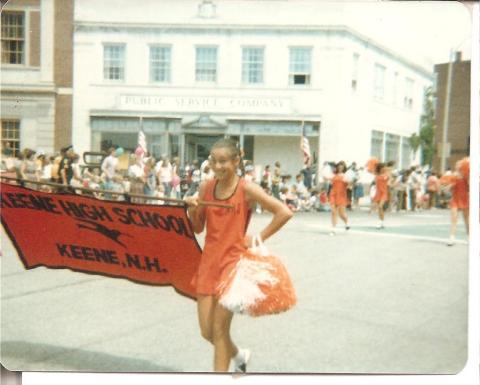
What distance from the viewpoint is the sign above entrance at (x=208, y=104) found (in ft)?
10.7

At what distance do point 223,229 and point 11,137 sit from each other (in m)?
1.08

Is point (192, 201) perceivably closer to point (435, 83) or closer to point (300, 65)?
point (300, 65)

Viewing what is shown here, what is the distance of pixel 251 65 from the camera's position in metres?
3.29

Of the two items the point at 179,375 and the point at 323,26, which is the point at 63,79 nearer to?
the point at 323,26

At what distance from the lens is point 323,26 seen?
10.6 ft

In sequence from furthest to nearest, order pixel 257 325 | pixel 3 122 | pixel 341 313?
pixel 341 313, pixel 257 325, pixel 3 122

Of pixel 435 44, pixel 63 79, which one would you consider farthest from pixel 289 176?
pixel 63 79

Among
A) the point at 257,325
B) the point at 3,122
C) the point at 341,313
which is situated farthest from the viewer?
the point at 341,313

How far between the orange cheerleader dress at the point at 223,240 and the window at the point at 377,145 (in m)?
0.70

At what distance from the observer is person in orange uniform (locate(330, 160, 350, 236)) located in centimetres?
319

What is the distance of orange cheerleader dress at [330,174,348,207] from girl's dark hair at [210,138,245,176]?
0.42 metres

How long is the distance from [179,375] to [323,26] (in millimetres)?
1749

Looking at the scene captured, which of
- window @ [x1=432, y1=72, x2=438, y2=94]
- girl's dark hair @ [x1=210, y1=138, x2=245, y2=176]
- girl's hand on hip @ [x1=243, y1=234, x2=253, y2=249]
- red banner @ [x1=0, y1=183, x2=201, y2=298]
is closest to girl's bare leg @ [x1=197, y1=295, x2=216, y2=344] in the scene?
red banner @ [x1=0, y1=183, x2=201, y2=298]

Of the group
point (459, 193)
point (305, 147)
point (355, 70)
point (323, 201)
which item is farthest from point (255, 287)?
point (355, 70)
